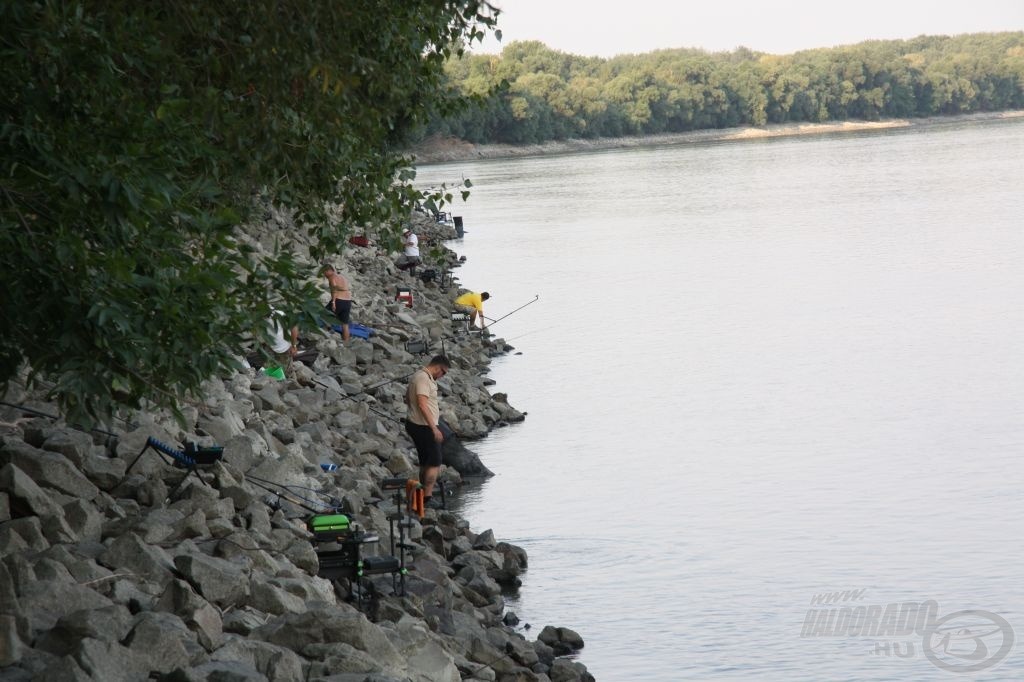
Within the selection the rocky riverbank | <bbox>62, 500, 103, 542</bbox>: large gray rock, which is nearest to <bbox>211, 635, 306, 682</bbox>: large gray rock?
the rocky riverbank

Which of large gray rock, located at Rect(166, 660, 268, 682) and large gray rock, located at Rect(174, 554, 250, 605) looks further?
large gray rock, located at Rect(174, 554, 250, 605)

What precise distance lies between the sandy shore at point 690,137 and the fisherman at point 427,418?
112 meters

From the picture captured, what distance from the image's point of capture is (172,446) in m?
9.41

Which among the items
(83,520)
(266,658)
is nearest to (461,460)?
(83,520)

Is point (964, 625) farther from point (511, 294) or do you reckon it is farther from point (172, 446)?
point (511, 294)

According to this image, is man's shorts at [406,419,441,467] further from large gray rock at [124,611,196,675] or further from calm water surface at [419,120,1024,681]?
large gray rock at [124,611,196,675]

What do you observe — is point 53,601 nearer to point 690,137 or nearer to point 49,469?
point 49,469

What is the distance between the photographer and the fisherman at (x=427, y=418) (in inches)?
492

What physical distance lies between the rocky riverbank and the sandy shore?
113 metres

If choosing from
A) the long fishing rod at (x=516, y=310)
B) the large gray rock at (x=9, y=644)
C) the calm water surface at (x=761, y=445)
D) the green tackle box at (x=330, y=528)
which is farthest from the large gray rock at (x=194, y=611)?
the long fishing rod at (x=516, y=310)

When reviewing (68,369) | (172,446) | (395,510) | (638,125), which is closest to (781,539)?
(395,510)

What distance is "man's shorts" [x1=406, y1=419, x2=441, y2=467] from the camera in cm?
1252

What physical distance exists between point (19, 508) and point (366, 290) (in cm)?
1704

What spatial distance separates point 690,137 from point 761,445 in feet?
486
